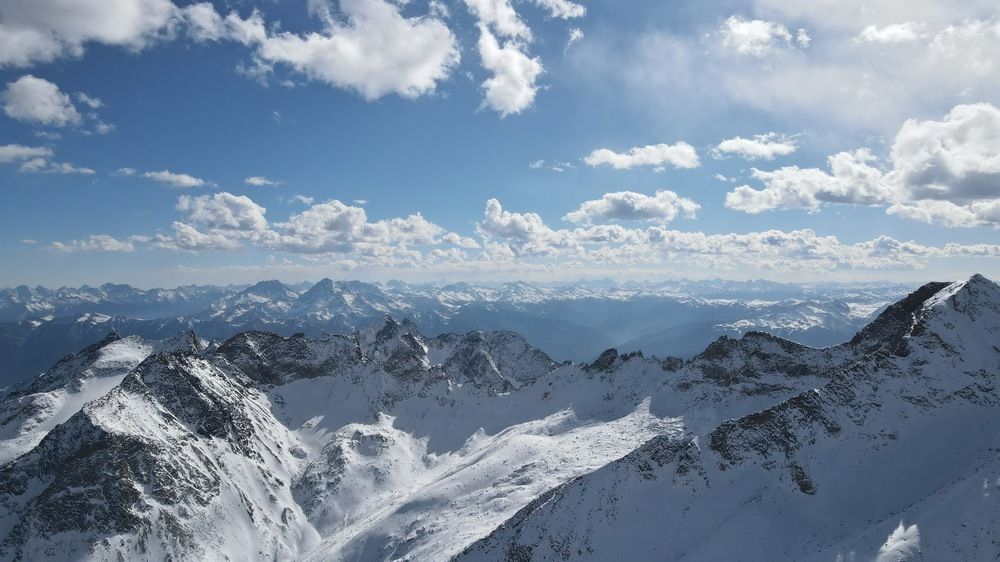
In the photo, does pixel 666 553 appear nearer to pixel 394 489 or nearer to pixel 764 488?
pixel 764 488

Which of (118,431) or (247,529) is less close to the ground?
(118,431)

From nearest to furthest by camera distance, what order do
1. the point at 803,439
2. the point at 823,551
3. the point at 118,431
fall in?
the point at 823,551 → the point at 803,439 → the point at 118,431

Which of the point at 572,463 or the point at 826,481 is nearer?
the point at 826,481

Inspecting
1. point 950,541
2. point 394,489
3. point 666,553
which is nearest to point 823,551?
point 950,541

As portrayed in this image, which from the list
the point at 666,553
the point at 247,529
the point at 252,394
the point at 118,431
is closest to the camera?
the point at 666,553

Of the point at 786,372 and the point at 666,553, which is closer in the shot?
the point at 666,553

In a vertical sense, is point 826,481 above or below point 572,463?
above

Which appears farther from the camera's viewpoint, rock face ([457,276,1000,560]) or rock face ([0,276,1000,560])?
rock face ([0,276,1000,560])

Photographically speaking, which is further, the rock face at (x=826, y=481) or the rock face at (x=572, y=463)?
the rock face at (x=572, y=463)
